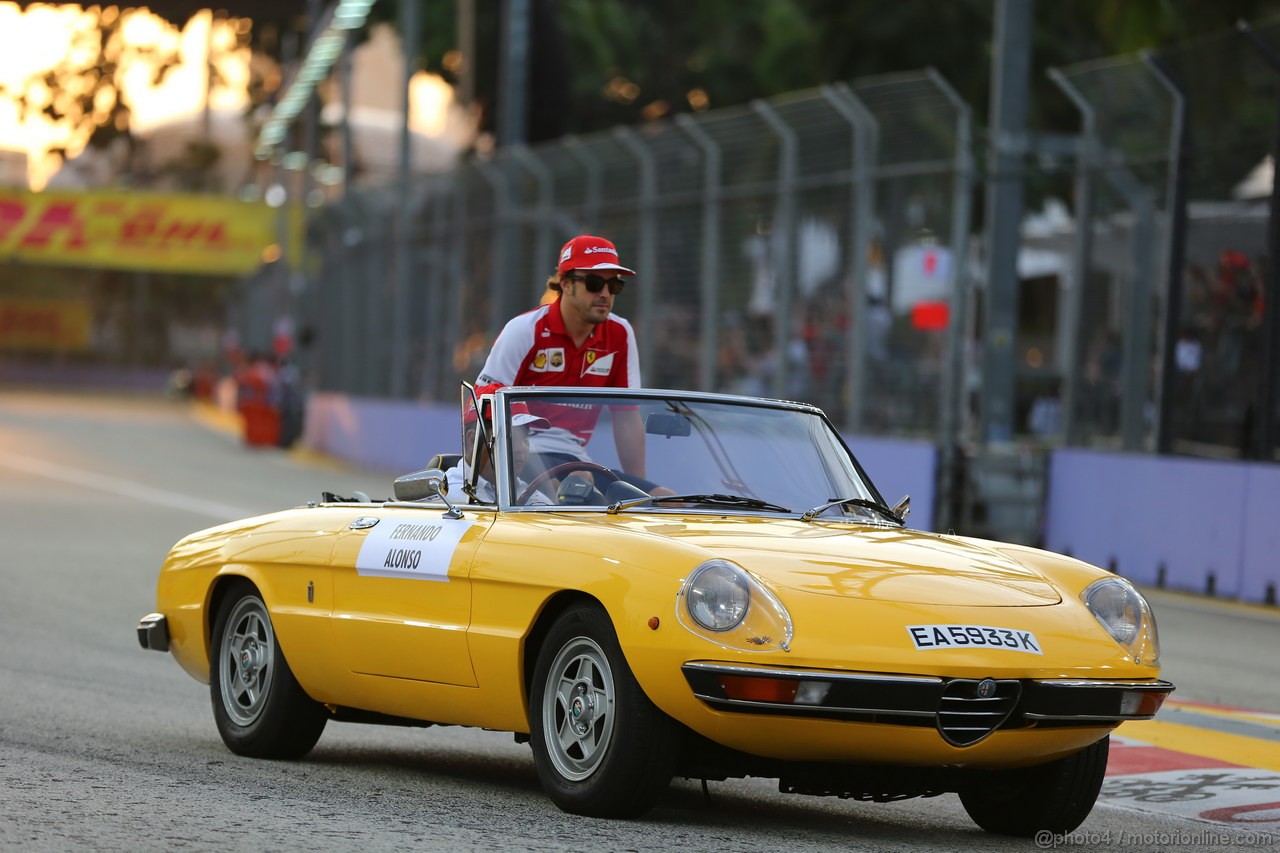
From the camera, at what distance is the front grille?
5953 mm

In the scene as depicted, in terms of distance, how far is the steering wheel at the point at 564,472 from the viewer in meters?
7.09

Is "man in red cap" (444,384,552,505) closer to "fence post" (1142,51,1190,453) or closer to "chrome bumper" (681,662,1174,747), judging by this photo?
"chrome bumper" (681,662,1174,747)

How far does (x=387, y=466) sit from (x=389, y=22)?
18.9 metres

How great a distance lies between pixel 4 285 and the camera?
89000 millimetres

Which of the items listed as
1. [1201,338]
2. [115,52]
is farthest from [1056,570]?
[115,52]

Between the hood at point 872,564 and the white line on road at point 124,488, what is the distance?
47.9 ft

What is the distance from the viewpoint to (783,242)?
2061 centimetres

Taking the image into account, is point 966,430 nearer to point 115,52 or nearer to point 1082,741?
point 1082,741

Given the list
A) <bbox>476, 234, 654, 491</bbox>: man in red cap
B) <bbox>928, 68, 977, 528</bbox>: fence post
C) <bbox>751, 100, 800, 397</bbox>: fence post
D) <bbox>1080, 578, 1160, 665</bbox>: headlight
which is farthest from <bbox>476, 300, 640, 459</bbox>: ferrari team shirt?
<bbox>751, 100, 800, 397</bbox>: fence post

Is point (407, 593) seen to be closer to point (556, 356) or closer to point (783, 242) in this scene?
point (556, 356)

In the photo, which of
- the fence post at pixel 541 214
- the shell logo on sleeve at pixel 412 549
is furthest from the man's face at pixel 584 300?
the fence post at pixel 541 214

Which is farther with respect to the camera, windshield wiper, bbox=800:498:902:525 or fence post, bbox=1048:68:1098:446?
fence post, bbox=1048:68:1098:446

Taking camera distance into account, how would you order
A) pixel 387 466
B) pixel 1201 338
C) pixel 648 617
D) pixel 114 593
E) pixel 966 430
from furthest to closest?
pixel 387 466 < pixel 966 430 < pixel 1201 338 < pixel 114 593 < pixel 648 617

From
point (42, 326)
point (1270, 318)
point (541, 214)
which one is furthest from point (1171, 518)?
point (42, 326)
